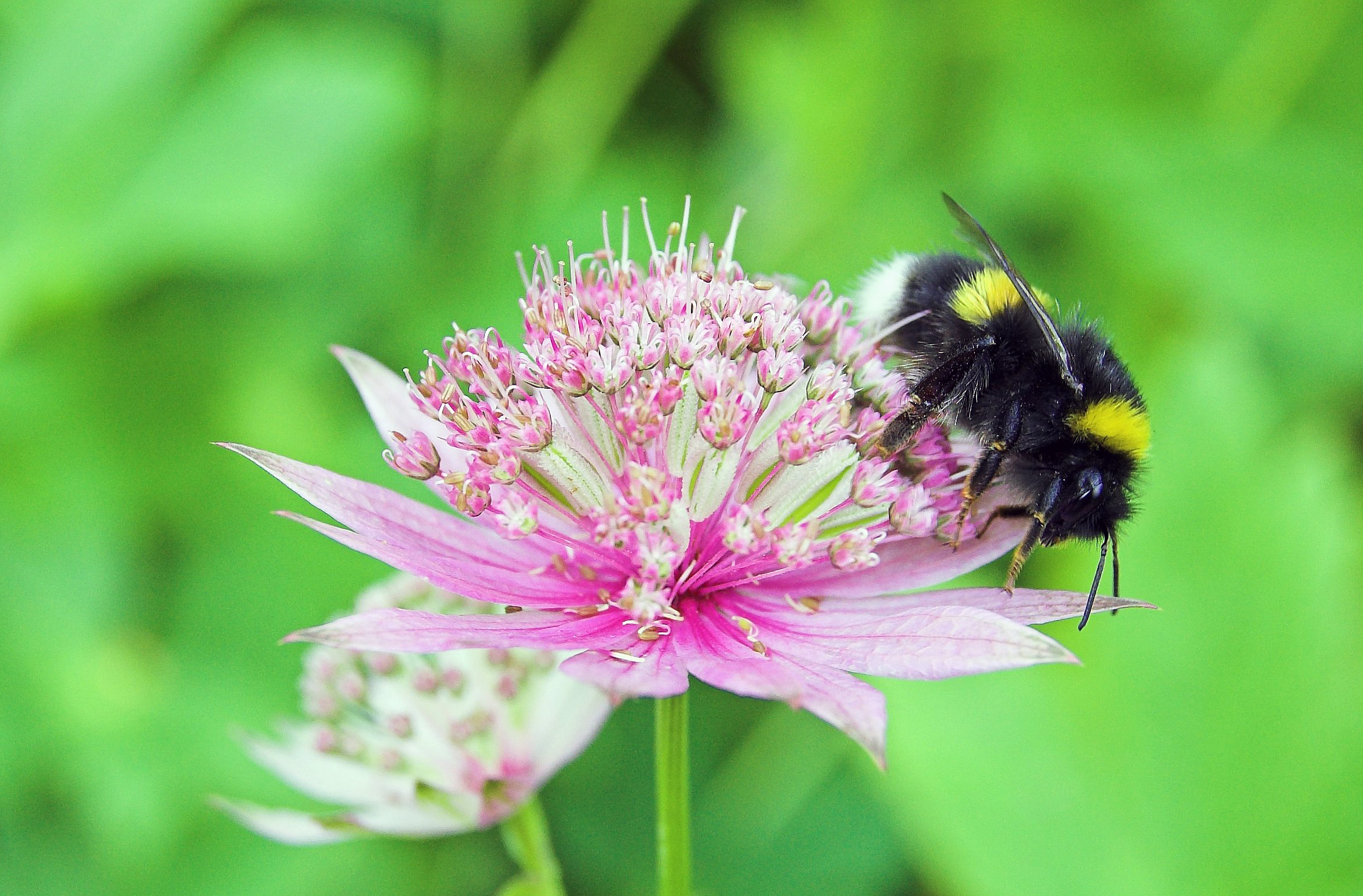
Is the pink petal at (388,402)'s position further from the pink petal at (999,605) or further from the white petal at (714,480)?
the pink petal at (999,605)

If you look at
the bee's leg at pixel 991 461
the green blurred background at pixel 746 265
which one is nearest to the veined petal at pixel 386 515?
the bee's leg at pixel 991 461

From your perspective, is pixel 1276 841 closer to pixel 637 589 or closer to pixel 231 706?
pixel 637 589

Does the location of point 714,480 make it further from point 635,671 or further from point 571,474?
point 635,671

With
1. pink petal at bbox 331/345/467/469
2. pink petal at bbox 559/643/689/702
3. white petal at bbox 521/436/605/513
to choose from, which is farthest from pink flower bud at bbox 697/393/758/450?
pink petal at bbox 331/345/467/469

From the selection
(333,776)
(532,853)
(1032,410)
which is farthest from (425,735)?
(1032,410)

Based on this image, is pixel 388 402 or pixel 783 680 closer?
pixel 783 680

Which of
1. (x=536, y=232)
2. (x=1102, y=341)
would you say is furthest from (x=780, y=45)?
(x=1102, y=341)
